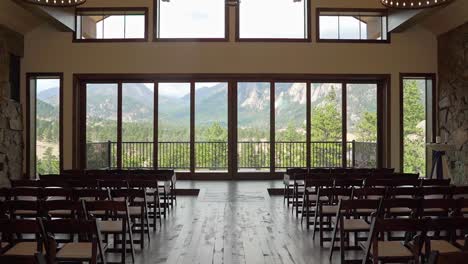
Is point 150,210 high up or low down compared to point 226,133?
down

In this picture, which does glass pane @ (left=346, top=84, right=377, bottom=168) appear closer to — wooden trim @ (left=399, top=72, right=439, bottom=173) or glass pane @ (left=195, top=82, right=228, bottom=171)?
wooden trim @ (left=399, top=72, right=439, bottom=173)

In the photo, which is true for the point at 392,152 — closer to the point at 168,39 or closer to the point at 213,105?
the point at 213,105

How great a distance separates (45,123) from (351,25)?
26.6ft

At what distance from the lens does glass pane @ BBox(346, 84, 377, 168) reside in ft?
41.1

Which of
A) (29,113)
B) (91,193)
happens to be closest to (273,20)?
(29,113)

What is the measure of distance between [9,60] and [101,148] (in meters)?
2.98

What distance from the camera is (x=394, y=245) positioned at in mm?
3889

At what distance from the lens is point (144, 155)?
12.5 meters

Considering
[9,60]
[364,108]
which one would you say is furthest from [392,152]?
[9,60]

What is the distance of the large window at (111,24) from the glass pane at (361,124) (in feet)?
18.2

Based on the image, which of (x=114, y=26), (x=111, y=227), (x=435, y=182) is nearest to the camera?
(x=111, y=227)

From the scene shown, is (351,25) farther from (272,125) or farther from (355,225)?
(355,225)

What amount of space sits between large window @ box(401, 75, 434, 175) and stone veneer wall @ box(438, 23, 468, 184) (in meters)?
0.47

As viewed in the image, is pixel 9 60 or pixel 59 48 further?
pixel 59 48
